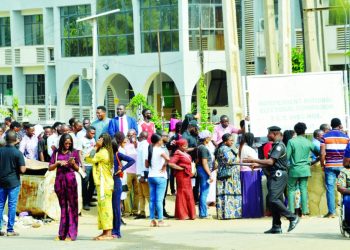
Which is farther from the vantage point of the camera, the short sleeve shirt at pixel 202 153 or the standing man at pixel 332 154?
the short sleeve shirt at pixel 202 153

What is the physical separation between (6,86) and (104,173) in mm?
50046

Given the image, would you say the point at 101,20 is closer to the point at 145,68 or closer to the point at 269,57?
the point at 145,68

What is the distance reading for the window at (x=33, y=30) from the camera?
217 feet

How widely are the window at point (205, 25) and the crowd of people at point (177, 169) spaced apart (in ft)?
94.3

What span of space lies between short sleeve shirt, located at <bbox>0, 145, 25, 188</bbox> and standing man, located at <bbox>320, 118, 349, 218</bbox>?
6084 mm

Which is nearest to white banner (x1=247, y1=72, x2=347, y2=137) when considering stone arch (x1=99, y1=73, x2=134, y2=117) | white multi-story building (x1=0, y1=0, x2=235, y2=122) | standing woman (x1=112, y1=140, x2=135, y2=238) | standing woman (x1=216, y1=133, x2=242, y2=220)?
standing woman (x1=216, y1=133, x2=242, y2=220)

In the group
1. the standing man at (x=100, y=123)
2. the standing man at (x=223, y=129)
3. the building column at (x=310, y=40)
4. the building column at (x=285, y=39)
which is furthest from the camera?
the building column at (x=285, y=39)

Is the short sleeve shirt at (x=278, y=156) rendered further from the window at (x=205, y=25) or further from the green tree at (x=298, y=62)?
the window at (x=205, y=25)

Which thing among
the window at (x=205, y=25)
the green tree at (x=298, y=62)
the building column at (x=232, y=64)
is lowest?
the building column at (x=232, y=64)

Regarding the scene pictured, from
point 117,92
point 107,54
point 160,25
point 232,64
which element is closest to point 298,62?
point 160,25

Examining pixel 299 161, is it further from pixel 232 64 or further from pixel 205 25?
pixel 205 25

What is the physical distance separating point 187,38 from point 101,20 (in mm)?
6637

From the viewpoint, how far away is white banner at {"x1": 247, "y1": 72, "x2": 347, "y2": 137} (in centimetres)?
2525

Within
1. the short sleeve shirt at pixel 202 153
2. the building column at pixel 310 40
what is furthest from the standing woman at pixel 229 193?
the building column at pixel 310 40
